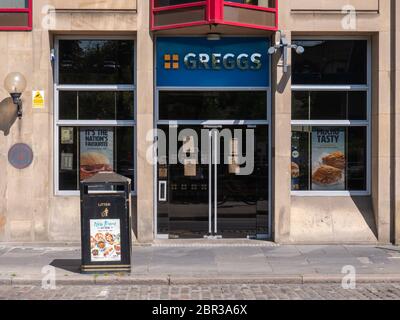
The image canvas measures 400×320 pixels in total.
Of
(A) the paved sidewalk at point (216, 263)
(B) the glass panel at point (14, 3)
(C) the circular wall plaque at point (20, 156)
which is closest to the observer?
(A) the paved sidewalk at point (216, 263)

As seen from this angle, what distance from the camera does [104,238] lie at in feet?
31.1

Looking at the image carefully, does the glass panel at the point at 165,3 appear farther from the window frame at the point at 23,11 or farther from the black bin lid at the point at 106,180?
the black bin lid at the point at 106,180

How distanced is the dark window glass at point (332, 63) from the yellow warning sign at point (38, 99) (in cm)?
518

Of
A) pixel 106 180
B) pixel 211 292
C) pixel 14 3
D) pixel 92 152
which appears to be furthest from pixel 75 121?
pixel 211 292

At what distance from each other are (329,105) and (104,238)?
5.90 meters

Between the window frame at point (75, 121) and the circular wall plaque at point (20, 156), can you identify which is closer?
the circular wall plaque at point (20, 156)

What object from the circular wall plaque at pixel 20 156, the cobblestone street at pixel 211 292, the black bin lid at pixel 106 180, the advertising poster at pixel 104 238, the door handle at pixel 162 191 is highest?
the circular wall plaque at pixel 20 156

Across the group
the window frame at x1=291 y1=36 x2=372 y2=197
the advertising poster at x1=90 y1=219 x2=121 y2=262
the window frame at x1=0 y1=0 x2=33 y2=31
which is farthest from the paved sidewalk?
the window frame at x1=0 y1=0 x2=33 y2=31

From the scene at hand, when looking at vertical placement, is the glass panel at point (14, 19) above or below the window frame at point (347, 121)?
above

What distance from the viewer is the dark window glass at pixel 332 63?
1288 centimetres

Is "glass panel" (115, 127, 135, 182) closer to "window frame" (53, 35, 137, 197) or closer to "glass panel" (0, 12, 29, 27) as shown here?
"window frame" (53, 35, 137, 197)

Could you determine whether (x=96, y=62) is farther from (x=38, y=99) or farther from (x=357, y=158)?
(x=357, y=158)

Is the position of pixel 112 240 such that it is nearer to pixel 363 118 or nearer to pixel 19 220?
pixel 19 220

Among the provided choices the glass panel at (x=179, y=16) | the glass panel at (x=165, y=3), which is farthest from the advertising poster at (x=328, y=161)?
the glass panel at (x=165, y=3)
